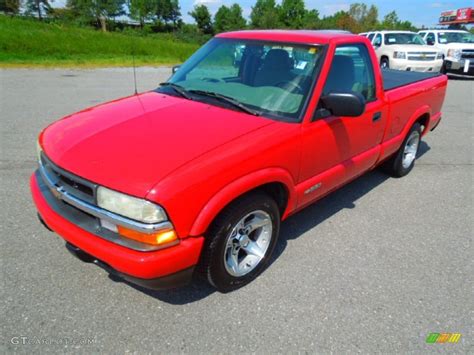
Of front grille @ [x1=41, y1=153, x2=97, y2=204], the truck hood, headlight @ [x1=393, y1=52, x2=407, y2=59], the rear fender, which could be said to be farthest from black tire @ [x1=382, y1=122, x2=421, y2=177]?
headlight @ [x1=393, y1=52, x2=407, y2=59]

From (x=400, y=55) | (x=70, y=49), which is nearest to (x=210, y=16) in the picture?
(x=70, y=49)

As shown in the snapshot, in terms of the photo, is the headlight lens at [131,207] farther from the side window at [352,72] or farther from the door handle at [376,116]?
the door handle at [376,116]

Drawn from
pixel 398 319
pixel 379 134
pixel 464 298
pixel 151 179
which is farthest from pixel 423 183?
pixel 151 179

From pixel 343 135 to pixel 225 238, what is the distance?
1485 millimetres

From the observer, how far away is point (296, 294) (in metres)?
2.65

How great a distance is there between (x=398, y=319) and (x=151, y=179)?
74.5 inches

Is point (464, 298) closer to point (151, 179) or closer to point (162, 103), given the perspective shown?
point (151, 179)

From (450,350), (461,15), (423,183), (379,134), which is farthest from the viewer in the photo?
(461,15)

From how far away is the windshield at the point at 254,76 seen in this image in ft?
9.30

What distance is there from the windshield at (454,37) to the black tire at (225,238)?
1793 cm

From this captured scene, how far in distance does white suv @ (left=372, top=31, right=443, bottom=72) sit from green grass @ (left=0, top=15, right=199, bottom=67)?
11517 mm

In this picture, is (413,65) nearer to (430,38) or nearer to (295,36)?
(430,38)

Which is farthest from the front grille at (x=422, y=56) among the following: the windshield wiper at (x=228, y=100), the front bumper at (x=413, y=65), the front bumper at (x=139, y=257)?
the front bumper at (x=139, y=257)

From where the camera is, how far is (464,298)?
104 inches
